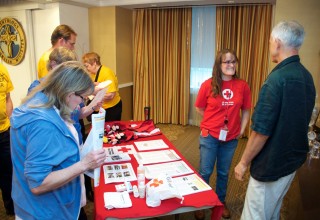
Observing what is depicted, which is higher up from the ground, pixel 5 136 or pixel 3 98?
pixel 3 98

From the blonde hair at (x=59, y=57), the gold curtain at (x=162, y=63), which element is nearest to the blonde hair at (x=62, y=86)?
the blonde hair at (x=59, y=57)

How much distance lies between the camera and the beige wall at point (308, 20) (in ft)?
9.80

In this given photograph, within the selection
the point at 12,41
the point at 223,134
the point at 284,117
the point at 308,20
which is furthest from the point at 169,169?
the point at 12,41

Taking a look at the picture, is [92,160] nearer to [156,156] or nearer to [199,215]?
[156,156]

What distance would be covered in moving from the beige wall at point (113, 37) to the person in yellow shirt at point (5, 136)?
2.56m

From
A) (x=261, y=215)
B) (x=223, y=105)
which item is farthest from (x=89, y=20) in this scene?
(x=261, y=215)

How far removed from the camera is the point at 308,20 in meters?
3.02

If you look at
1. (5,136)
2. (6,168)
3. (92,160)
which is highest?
(92,160)

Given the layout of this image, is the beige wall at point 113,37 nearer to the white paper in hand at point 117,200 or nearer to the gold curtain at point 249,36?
the gold curtain at point 249,36

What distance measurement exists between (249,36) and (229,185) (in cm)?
258

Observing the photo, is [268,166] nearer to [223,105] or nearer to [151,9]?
[223,105]

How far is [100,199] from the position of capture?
1366 millimetres

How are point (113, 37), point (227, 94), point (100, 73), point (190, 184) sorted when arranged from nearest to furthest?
point (190, 184) < point (227, 94) < point (100, 73) < point (113, 37)

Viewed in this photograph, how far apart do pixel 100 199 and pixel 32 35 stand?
365 centimetres
